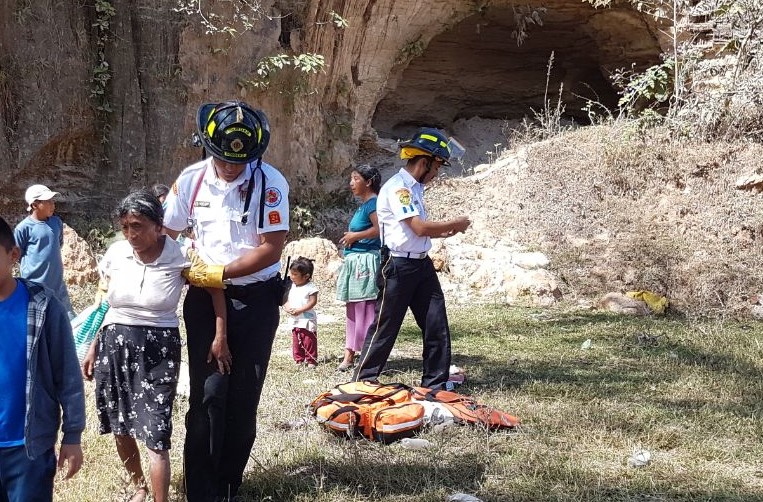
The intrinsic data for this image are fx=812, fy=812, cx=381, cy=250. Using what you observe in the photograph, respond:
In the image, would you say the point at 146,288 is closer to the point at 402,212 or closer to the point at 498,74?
the point at 402,212

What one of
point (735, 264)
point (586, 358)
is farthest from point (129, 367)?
point (735, 264)

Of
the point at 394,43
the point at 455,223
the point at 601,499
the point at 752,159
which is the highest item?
the point at 394,43

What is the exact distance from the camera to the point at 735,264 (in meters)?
→ 9.75

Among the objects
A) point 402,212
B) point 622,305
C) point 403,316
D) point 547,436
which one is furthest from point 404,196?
point 622,305

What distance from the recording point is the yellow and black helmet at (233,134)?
3.21 m

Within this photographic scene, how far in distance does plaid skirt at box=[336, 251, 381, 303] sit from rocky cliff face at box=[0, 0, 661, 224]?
19.7ft

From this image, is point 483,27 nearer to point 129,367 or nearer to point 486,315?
point 486,315

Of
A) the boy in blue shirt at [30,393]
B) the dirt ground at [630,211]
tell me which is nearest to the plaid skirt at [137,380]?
the boy in blue shirt at [30,393]

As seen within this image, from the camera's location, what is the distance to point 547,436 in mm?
4375

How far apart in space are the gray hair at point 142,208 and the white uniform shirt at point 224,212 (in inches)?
6.2

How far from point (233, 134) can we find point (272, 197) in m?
0.30

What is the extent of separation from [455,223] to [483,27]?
12.2 m

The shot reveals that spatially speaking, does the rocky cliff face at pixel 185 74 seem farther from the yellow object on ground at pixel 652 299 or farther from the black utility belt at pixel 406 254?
the black utility belt at pixel 406 254

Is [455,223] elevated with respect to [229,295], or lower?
elevated
